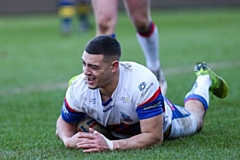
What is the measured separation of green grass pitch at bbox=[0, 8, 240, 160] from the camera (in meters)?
3.92

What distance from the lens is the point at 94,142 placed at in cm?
381

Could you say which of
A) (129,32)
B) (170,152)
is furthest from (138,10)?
(129,32)

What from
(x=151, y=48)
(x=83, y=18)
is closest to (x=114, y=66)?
(x=151, y=48)

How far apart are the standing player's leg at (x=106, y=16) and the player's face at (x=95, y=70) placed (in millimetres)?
1669

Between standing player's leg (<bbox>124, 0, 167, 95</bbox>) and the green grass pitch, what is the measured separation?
0.97 ft

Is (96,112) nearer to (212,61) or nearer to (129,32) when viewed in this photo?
(212,61)

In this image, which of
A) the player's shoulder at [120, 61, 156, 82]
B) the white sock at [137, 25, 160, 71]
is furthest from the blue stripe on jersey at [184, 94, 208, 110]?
the white sock at [137, 25, 160, 71]

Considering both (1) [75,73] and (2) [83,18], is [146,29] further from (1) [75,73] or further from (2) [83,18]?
(2) [83,18]

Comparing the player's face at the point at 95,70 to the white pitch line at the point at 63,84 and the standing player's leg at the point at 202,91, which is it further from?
the white pitch line at the point at 63,84

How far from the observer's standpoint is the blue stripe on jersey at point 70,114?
406cm

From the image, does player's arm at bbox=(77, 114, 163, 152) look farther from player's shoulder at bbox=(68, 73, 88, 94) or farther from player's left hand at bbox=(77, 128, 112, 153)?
player's shoulder at bbox=(68, 73, 88, 94)

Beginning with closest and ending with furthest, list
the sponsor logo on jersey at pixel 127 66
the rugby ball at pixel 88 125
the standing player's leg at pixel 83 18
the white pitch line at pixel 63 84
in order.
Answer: the sponsor logo on jersey at pixel 127 66, the rugby ball at pixel 88 125, the white pitch line at pixel 63 84, the standing player's leg at pixel 83 18

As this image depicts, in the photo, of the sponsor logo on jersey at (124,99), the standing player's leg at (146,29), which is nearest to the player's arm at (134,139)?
the sponsor logo on jersey at (124,99)

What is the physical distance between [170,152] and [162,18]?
16.5 meters
